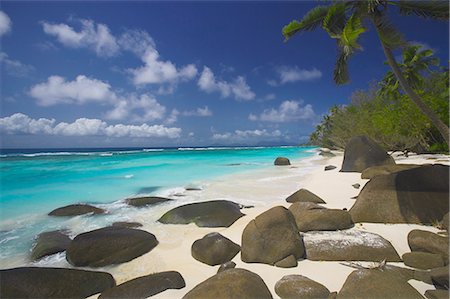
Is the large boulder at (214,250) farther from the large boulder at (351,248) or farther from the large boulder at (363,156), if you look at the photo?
the large boulder at (363,156)

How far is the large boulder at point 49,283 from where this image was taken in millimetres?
3285

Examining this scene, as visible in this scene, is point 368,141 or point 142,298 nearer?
point 142,298

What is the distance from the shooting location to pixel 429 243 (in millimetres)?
3873

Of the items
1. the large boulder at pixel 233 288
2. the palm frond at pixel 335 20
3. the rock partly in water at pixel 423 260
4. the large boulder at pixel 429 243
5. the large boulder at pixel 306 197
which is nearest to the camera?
the large boulder at pixel 233 288

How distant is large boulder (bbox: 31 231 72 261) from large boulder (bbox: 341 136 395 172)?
14.2m

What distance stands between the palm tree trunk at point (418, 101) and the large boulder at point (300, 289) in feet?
18.2

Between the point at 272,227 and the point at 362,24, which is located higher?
the point at 362,24

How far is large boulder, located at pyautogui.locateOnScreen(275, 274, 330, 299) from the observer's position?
303 centimetres

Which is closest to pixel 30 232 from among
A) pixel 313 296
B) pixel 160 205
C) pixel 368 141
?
pixel 160 205

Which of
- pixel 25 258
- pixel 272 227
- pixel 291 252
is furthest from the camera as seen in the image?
pixel 25 258

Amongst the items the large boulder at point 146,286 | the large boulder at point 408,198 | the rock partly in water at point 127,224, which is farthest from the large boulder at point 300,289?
the rock partly in water at point 127,224

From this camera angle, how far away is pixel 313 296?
→ 119 inches

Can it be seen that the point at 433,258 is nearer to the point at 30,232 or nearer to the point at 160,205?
the point at 160,205

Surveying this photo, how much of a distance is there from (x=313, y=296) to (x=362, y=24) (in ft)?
24.9
